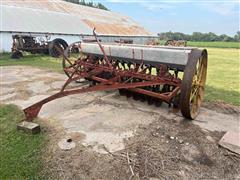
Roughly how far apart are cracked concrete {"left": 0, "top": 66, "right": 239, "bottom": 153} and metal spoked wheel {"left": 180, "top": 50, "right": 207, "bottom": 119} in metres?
0.26

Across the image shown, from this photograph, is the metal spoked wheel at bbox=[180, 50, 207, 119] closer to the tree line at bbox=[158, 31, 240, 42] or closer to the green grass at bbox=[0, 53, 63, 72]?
the green grass at bbox=[0, 53, 63, 72]

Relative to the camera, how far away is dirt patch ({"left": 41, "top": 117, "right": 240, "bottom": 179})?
291cm

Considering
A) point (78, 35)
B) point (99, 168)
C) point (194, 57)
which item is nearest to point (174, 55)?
point (194, 57)

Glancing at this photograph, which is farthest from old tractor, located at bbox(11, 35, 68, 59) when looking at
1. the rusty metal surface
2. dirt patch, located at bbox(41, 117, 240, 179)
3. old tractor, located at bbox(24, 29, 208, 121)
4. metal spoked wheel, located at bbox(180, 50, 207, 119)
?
dirt patch, located at bbox(41, 117, 240, 179)

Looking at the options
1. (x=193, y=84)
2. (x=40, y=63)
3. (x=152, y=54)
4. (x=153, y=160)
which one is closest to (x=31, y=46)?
(x=40, y=63)

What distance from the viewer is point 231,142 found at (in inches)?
138

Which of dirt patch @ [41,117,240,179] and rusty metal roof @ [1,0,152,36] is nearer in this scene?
dirt patch @ [41,117,240,179]

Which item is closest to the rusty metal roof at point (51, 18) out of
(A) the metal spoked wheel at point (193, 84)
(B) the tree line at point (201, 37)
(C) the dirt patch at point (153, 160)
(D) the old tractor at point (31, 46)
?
(D) the old tractor at point (31, 46)

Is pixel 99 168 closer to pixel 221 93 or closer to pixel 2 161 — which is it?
pixel 2 161

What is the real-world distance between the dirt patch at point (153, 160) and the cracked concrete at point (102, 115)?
22 centimetres

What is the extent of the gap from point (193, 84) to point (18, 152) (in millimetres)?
2874

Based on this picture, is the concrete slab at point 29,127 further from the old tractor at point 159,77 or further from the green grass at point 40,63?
the green grass at point 40,63

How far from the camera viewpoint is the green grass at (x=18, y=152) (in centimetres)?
297

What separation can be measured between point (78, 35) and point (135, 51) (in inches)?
674
